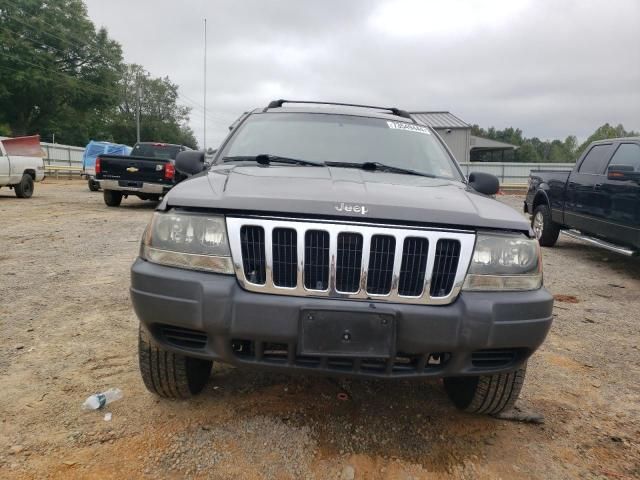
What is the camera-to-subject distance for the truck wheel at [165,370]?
244 cm

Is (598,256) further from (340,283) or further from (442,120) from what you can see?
(442,120)

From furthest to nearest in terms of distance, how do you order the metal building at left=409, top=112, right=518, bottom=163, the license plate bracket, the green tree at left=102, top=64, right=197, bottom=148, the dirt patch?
the green tree at left=102, top=64, right=197, bottom=148 < the metal building at left=409, top=112, right=518, bottom=163 < the dirt patch < the license plate bracket

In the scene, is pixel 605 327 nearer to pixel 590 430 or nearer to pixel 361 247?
pixel 590 430

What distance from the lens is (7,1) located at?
37750 millimetres

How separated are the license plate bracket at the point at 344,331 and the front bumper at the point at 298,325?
0.07 feet

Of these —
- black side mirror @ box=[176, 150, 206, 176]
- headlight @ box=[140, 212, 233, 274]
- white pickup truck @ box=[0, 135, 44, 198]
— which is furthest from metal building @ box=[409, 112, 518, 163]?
headlight @ box=[140, 212, 233, 274]

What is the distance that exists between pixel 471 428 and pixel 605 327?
254 centimetres

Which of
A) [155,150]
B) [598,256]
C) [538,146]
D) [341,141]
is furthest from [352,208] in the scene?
[538,146]

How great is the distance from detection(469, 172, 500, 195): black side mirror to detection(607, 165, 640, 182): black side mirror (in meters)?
3.85

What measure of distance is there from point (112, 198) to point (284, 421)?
11813 millimetres

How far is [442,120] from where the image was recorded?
38531mm

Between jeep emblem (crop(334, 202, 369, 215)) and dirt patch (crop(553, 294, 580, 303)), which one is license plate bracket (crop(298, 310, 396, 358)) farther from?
dirt patch (crop(553, 294, 580, 303))

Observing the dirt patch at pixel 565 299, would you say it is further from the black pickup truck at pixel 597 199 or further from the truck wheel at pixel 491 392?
the truck wheel at pixel 491 392

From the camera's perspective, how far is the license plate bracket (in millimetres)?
2014
